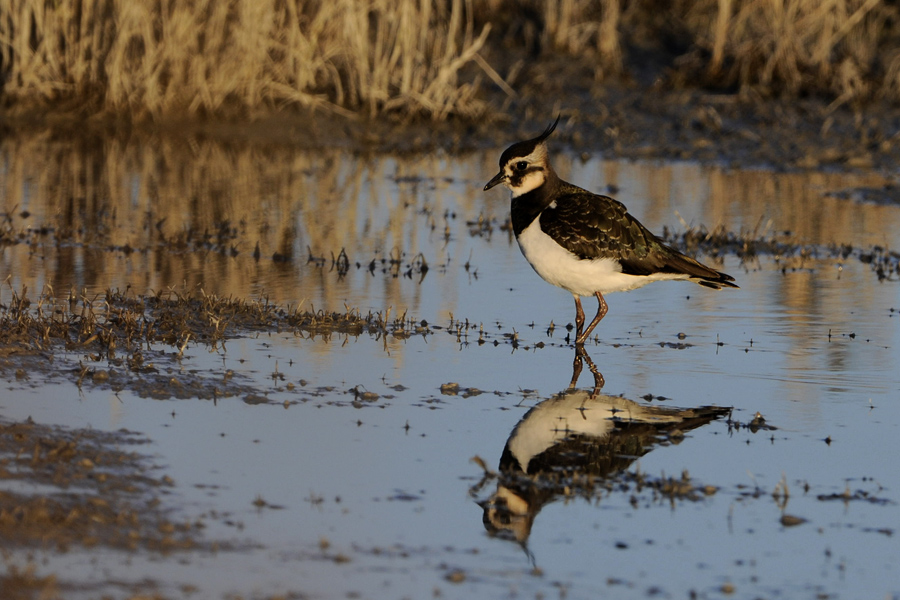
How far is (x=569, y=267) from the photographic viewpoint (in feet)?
26.1

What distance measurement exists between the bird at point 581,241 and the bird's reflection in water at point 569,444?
816 mm

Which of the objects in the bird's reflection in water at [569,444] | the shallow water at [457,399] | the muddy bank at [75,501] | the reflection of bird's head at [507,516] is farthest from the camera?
the bird's reflection in water at [569,444]

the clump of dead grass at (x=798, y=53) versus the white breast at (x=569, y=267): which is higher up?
the clump of dead grass at (x=798, y=53)

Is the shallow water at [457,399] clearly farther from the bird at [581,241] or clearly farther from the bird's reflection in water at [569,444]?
the bird at [581,241]

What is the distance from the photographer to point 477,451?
6.09 m

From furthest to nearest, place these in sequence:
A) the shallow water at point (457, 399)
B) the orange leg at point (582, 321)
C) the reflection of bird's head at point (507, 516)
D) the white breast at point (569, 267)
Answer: the orange leg at point (582, 321) < the white breast at point (569, 267) < the reflection of bird's head at point (507, 516) < the shallow water at point (457, 399)

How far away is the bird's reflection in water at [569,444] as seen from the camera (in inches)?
214

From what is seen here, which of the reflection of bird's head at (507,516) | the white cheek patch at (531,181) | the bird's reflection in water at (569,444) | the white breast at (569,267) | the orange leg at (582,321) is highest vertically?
the white cheek patch at (531,181)

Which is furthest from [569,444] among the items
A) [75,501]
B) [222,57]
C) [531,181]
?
[222,57]

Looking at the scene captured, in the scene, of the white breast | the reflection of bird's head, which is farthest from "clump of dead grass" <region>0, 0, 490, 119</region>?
A: the reflection of bird's head

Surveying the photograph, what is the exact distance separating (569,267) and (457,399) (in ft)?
4.69

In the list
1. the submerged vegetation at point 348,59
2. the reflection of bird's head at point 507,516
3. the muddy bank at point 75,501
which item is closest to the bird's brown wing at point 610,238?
the reflection of bird's head at point 507,516

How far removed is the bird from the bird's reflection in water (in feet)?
2.68

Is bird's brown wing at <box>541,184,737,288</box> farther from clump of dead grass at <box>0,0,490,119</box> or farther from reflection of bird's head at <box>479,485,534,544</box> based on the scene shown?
clump of dead grass at <box>0,0,490,119</box>
